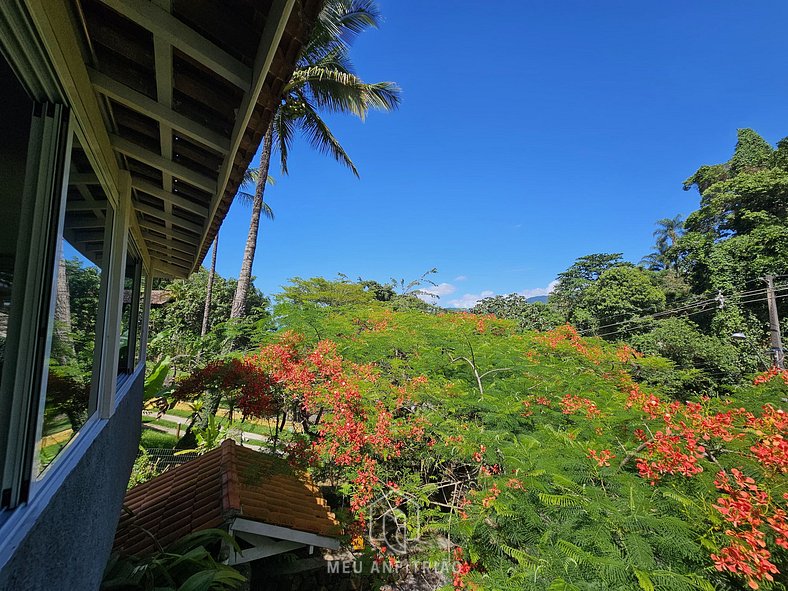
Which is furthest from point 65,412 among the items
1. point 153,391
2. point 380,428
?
point 153,391

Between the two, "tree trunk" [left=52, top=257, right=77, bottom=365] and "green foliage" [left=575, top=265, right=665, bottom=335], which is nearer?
"tree trunk" [left=52, top=257, right=77, bottom=365]

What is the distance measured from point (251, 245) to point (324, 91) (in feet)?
16.2

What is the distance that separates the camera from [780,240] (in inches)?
689

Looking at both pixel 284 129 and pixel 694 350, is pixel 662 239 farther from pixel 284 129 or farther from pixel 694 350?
pixel 284 129

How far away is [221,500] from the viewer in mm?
4137

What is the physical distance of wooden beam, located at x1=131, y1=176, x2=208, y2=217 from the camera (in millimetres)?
2679

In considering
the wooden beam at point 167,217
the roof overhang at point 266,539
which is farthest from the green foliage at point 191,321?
the wooden beam at point 167,217

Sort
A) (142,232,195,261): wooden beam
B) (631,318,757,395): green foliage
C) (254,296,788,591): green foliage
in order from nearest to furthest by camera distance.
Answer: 1. (254,296,788,591): green foliage
2. (142,232,195,261): wooden beam
3. (631,318,757,395): green foliage

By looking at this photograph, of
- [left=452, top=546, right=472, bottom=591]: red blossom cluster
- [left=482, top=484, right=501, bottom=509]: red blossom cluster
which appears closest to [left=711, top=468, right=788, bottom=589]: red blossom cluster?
[left=482, top=484, right=501, bottom=509]: red blossom cluster

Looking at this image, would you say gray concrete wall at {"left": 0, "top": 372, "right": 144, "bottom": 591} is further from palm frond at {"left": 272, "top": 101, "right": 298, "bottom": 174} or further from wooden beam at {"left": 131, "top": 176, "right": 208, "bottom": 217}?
palm frond at {"left": 272, "top": 101, "right": 298, "bottom": 174}

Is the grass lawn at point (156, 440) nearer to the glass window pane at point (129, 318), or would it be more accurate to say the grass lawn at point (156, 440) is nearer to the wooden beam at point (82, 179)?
the glass window pane at point (129, 318)

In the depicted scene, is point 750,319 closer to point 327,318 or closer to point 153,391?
point 327,318

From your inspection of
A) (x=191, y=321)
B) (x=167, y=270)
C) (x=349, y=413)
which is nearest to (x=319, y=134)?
(x=167, y=270)

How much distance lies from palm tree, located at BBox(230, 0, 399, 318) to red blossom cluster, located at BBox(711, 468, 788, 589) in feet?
33.4
